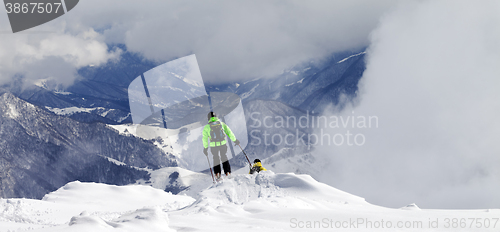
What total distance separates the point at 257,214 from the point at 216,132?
9.35 metres

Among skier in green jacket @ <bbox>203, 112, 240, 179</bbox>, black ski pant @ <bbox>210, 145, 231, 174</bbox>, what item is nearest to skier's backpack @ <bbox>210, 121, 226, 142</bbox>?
skier in green jacket @ <bbox>203, 112, 240, 179</bbox>

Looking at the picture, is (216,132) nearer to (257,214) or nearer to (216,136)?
(216,136)

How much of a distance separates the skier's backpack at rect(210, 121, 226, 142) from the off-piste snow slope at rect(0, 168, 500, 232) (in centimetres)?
300

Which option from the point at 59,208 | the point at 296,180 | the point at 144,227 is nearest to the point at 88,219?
the point at 144,227

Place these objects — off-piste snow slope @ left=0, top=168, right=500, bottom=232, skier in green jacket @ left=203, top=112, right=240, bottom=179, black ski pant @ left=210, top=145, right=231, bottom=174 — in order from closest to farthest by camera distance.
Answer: off-piste snow slope @ left=0, top=168, right=500, bottom=232 → skier in green jacket @ left=203, top=112, right=240, bottom=179 → black ski pant @ left=210, top=145, right=231, bottom=174

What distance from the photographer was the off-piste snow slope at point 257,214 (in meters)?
10.8

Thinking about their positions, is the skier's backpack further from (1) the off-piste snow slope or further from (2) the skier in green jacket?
(1) the off-piste snow slope

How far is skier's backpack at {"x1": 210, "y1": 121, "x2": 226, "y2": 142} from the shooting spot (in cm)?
2196

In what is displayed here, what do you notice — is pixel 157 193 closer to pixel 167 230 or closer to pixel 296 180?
pixel 296 180

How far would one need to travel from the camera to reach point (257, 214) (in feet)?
44.7

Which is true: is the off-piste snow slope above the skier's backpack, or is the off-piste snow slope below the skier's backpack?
below

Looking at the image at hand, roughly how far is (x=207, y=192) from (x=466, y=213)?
12.5 meters

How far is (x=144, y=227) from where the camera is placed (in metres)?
10.0

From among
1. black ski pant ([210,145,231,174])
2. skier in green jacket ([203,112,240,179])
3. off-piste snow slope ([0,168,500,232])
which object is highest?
skier in green jacket ([203,112,240,179])
